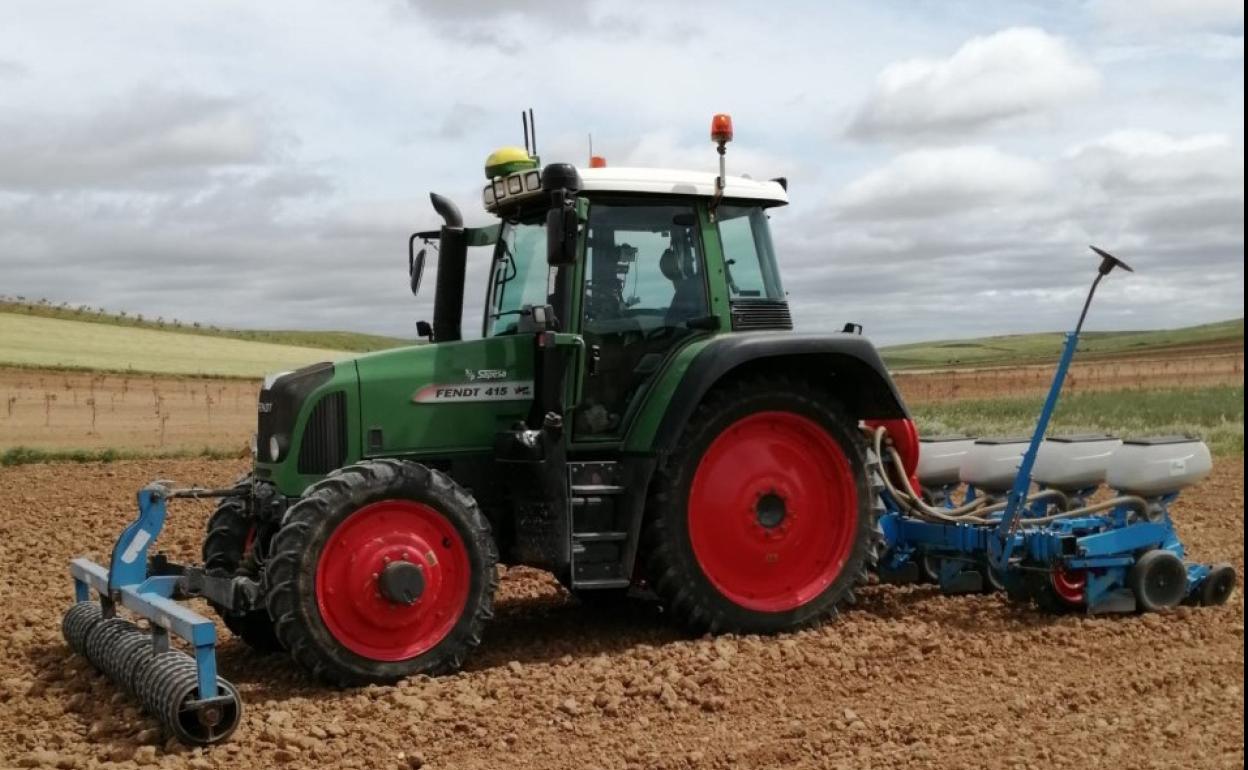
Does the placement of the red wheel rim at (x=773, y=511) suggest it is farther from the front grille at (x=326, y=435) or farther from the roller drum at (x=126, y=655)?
the roller drum at (x=126, y=655)

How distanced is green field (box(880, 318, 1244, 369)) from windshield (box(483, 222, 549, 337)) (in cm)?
8045

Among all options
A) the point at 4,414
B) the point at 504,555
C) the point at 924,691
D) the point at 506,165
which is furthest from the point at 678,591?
the point at 4,414

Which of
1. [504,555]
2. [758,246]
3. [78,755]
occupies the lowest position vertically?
[78,755]

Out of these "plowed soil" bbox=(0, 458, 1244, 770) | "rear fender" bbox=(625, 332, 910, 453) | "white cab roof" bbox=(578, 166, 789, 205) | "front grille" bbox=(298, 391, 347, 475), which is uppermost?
"white cab roof" bbox=(578, 166, 789, 205)

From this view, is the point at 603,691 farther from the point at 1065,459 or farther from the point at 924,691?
the point at 1065,459

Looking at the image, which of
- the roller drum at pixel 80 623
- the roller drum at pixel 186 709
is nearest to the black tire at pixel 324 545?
the roller drum at pixel 186 709

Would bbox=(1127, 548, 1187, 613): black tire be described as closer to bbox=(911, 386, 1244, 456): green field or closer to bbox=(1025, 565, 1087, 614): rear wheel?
bbox=(1025, 565, 1087, 614): rear wheel

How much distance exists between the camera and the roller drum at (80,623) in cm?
620

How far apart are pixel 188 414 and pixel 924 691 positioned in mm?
24124

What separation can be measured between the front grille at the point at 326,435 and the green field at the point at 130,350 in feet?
88.9

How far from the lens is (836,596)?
6762 mm

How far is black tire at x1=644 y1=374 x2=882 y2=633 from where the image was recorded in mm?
6348

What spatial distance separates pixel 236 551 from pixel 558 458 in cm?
179

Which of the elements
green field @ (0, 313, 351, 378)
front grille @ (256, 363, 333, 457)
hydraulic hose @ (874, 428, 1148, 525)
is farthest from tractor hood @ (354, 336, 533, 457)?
green field @ (0, 313, 351, 378)
